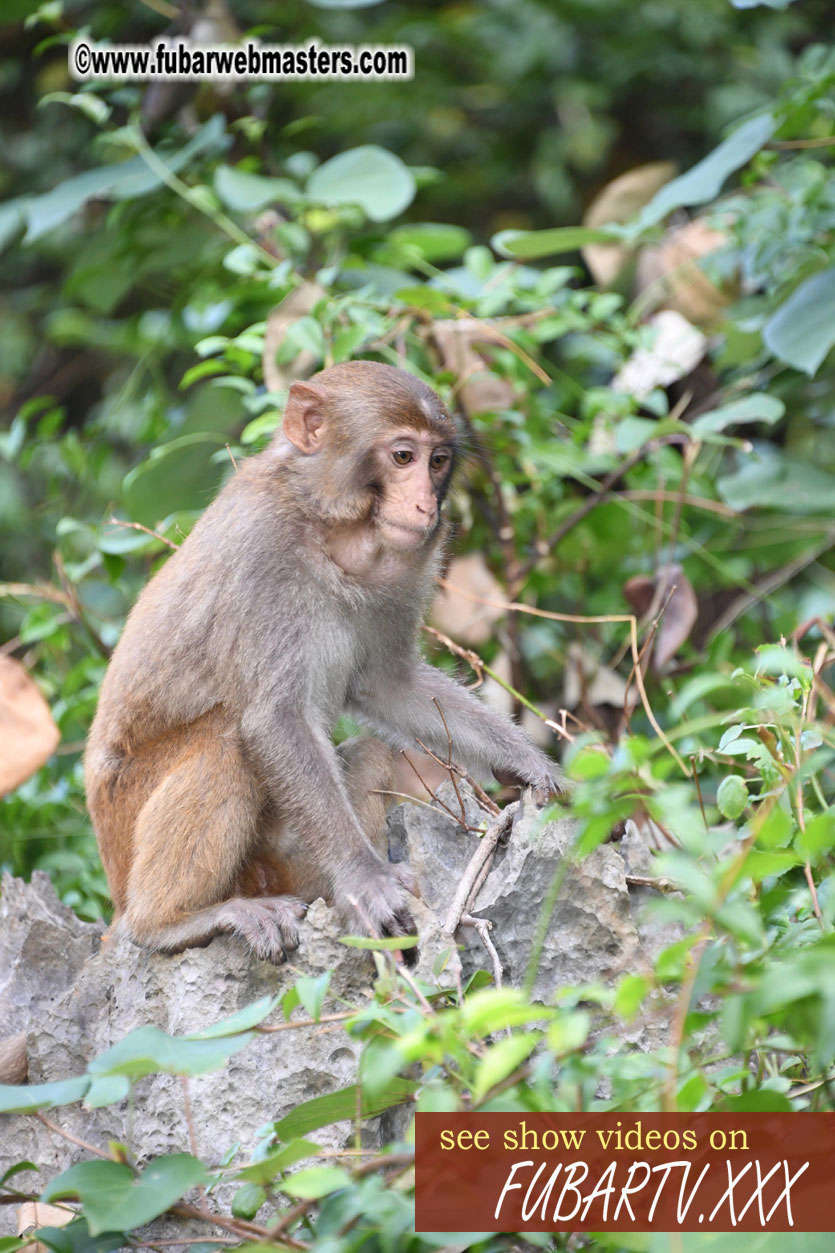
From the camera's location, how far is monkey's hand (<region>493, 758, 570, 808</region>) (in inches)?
162

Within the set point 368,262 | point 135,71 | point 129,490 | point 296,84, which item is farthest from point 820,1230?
point 296,84

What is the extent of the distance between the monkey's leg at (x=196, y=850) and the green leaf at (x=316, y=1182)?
1359 mm

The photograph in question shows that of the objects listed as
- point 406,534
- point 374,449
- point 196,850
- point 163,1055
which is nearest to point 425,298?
point 374,449

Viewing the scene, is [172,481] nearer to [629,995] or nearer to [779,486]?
[779,486]

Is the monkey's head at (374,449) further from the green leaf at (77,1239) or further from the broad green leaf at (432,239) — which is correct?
the broad green leaf at (432,239)

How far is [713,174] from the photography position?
535 centimetres

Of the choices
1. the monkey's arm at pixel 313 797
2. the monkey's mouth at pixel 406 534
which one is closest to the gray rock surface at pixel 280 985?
the monkey's arm at pixel 313 797

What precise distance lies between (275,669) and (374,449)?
69cm

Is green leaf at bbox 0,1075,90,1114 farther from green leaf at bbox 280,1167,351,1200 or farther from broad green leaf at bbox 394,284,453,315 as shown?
broad green leaf at bbox 394,284,453,315

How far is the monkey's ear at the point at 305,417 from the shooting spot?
4.03m

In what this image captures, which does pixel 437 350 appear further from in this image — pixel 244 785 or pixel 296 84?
pixel 296 84

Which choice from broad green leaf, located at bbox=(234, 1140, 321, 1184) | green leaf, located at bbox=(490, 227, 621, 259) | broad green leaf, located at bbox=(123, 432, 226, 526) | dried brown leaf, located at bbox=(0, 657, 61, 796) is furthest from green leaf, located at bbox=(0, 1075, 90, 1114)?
green leaf, located at bbox=(490, 227, 621, 259)

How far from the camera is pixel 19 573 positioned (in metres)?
9.16

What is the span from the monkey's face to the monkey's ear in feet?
0.78
